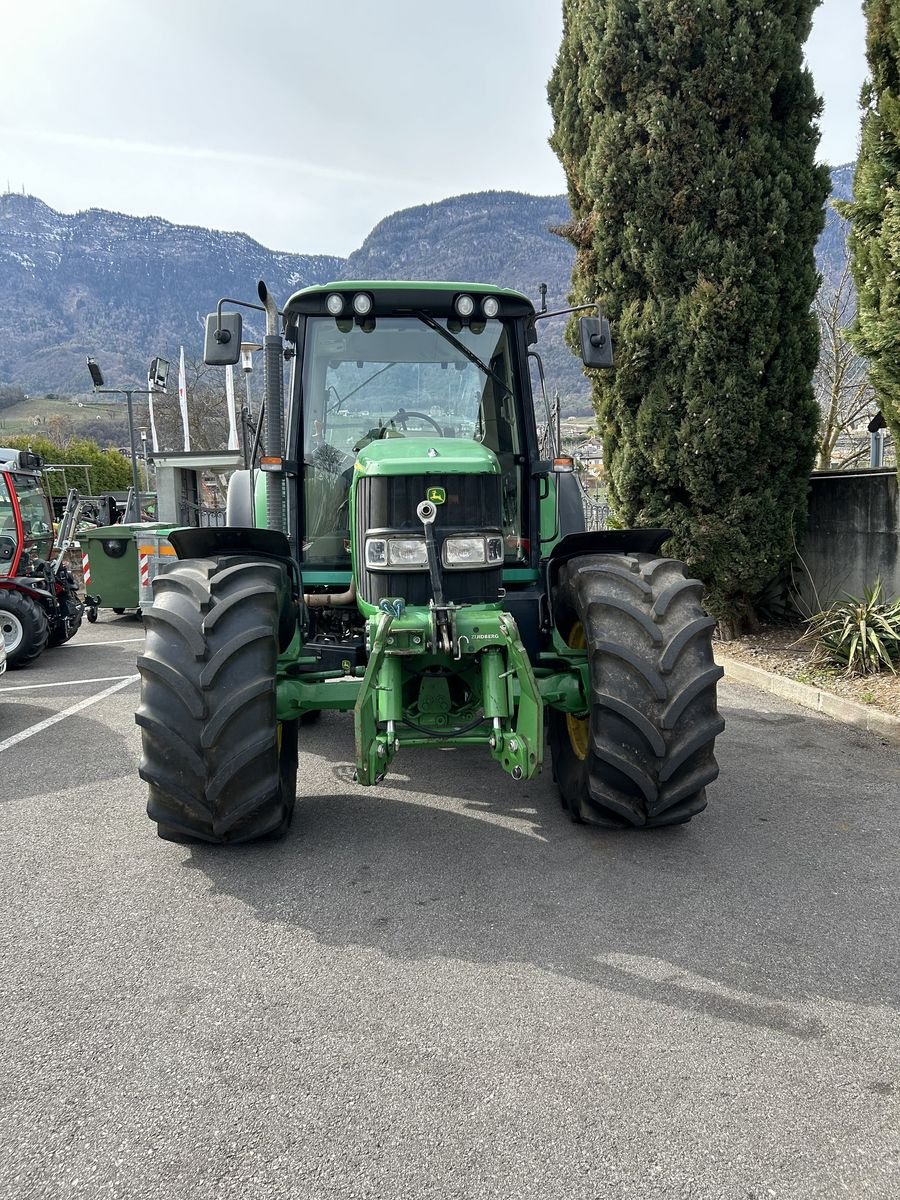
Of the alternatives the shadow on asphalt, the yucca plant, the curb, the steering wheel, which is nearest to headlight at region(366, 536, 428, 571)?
the steering wheel

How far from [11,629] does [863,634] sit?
883cm

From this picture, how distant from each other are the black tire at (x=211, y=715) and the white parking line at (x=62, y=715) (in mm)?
3054

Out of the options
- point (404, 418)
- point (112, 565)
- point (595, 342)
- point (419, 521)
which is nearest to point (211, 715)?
point (419, 521)

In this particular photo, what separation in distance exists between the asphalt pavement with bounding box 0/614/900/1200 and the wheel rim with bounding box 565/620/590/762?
1.17 ft

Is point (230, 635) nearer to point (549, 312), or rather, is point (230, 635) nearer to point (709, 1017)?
point (709, 1017)

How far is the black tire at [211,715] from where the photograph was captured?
11.8 feet

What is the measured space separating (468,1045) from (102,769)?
12.2 feet

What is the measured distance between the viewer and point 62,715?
23.5 feet

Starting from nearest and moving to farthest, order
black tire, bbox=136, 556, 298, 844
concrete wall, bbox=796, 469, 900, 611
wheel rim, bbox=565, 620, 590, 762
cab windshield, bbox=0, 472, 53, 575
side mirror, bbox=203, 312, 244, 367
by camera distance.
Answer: black tire, bbox=136, 556, 298, 844, wheel rim, bbox=565, 620, 590, 762, side mirror, bbox=203, 312, 244, 367, concrete wall, bbox=796, 469, 900, 611, cab windshield, bbox=0, 472, 53, 575

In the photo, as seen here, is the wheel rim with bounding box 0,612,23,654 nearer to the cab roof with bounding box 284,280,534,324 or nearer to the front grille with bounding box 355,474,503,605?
the cab roof with bounding box 284,280,534,324

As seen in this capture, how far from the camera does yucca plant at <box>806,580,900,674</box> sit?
22.2ft

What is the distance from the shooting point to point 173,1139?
220 cm

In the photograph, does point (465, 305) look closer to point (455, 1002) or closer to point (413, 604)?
point (413, 604)

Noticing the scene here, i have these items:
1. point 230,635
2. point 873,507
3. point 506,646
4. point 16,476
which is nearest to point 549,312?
point 506,646
